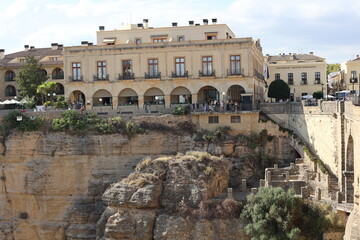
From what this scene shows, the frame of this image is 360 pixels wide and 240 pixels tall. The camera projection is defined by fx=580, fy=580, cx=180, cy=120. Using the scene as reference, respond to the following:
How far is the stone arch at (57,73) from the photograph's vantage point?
6338 centimetres


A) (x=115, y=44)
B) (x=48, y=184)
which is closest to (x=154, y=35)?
(x=115, y=44)

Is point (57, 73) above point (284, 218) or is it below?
above

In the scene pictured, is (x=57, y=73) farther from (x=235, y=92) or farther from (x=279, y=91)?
(x=279, y=91)

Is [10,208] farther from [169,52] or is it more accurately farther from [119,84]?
[169,52]

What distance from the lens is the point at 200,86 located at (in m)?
50.2

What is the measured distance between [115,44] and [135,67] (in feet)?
10.9

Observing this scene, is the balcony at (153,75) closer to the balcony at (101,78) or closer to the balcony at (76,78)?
the balcony at (101,78)

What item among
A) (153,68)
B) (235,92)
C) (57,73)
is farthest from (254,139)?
(57,73)

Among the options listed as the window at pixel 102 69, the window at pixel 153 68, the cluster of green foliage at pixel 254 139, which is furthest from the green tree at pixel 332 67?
the window at pixel 102 69

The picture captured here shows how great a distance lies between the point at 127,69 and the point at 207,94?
7547 millimetres

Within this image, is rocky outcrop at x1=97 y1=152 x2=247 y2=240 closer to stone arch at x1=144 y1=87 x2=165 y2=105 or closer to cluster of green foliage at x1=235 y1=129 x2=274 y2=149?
cluster of green foliage at x1=235 y1=129 x2=274 y2=149

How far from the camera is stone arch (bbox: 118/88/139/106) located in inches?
2041

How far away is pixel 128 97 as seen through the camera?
52.5 metres

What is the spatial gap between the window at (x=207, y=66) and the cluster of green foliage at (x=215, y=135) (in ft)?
17.9
